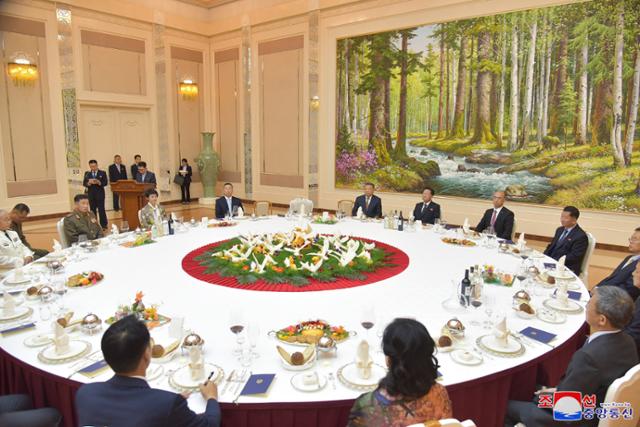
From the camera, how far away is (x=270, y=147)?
11789mm

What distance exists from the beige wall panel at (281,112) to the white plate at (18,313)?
28.3 feet

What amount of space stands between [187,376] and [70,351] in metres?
0.75

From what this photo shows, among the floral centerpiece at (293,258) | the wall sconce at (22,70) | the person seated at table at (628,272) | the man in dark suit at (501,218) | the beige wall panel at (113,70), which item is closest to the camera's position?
the person seated at table at (628,272)

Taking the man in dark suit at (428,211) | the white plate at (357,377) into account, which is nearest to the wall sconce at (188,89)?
the man in dark suit at (428,211)

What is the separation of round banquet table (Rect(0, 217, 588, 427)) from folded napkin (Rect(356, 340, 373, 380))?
0.42 feet

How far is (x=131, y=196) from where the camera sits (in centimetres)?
855

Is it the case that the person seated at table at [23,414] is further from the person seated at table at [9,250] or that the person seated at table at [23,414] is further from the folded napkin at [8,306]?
the person seated at table at [9,250]

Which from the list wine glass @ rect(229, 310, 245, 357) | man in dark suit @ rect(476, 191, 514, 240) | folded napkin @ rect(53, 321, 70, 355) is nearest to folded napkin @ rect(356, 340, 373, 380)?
A: wine glass @ rect(229, 310, 245, 357)

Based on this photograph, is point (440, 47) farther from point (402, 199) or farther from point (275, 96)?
point (275, 96)

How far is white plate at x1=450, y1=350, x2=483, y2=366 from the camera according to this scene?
2305 millimetres

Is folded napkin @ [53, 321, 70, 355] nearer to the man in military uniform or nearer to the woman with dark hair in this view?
the man in military uniform

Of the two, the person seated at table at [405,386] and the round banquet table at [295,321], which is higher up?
the person seated at table at [405,386]

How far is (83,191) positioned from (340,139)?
5932mm

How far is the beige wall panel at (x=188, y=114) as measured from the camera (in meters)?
12.0
